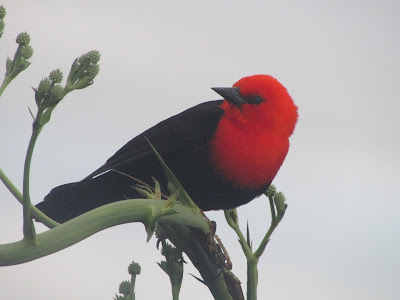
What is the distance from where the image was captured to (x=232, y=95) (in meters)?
3.24

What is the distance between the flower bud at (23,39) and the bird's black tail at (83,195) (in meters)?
1.52

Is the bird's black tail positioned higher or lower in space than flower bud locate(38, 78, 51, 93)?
higher

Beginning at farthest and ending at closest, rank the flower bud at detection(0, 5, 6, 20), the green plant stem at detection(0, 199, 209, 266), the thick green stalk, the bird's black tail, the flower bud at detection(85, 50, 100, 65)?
the bird's black tail → the thick green stalk → the flower bud at detection(0, 5, 6, 20) → the flower bud at detection(85, 50, 100, 65) → the green plant stem at detection(0, 199, 209, 266)

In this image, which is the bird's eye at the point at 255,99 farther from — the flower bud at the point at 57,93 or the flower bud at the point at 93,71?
the flower bud at the point at 57,93

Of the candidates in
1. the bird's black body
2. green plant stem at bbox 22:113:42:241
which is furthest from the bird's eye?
green plant stem at bbox 22:113:42:241

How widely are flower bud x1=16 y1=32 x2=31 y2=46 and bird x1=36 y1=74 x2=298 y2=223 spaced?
150cm

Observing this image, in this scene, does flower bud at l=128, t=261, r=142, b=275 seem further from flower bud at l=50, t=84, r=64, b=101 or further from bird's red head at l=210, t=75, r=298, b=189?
bird's red head at l=210, t=75, r=298, b=189

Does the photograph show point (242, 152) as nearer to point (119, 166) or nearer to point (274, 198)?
point (119, 166)

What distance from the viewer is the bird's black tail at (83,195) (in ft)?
9.95

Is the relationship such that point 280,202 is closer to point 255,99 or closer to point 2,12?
point 2,12

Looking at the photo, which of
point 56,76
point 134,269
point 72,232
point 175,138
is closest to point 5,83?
point 56,76

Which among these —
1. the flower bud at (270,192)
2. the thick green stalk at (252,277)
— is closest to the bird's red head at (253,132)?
the flower bud at (270,192)

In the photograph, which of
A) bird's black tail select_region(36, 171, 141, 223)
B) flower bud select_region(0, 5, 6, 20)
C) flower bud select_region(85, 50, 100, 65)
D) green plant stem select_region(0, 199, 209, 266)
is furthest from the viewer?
bird's black tail select_region(36, 171, 141, 223)

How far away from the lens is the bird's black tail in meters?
3.03
